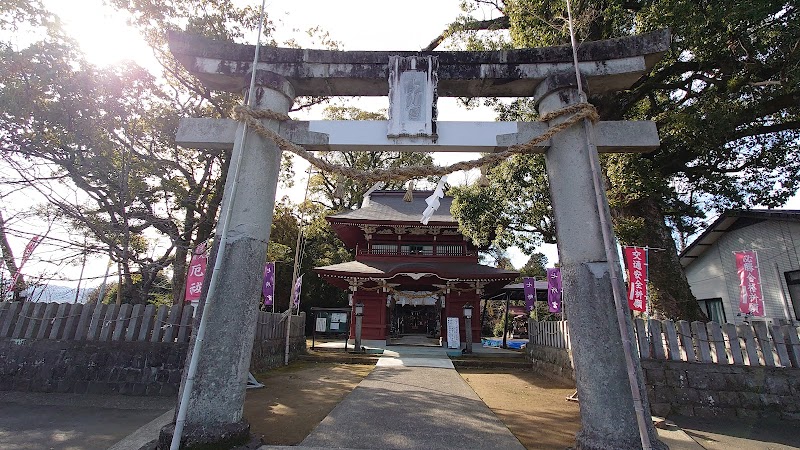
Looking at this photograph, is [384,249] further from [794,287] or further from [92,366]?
[794,287]

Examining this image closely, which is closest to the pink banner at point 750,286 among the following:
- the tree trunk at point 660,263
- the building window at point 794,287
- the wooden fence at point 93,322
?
the tree trunk at point 660,263

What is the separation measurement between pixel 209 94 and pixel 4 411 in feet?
30.9

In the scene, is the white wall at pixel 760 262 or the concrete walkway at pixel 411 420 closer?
the concrete walkway at pixel 411 420

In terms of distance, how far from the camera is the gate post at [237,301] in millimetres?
3139

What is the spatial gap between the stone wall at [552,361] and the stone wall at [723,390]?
6.80 ft

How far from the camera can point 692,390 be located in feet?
17.7

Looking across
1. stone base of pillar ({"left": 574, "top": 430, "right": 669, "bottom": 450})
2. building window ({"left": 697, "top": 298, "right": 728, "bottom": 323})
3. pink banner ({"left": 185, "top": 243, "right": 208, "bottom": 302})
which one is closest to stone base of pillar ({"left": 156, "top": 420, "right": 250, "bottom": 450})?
stone base of pillar ({"left": 574, "top": 430, "right": 669, "bottom": 450})

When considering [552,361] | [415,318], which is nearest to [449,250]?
[415,318]

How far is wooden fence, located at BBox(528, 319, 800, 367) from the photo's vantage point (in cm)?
543

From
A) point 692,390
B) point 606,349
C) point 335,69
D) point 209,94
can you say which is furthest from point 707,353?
point 209,94

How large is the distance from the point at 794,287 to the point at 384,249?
14.2m

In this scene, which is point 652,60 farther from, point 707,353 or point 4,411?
point 4,411

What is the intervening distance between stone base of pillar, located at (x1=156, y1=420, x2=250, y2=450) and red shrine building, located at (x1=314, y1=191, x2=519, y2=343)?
11.4 m

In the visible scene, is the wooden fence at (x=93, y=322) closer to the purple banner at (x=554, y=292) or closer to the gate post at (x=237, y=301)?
the gate post at (x=237, y=301)
